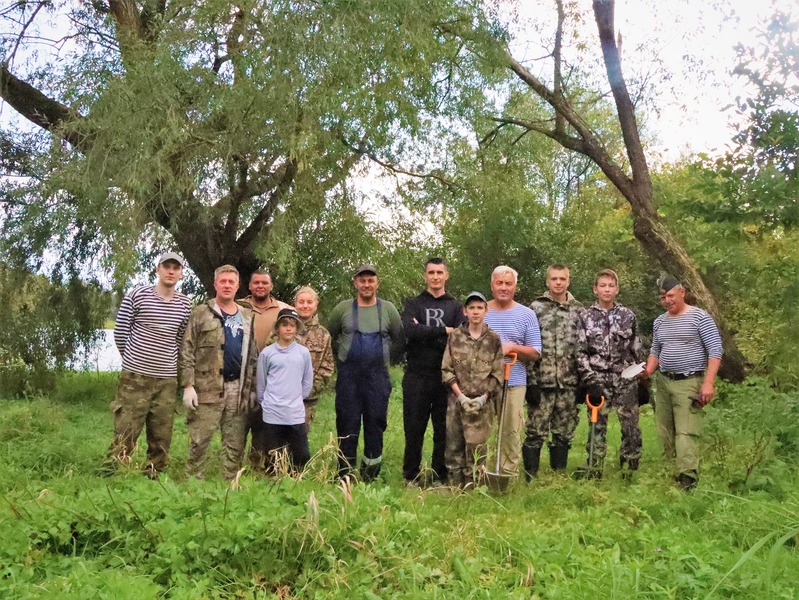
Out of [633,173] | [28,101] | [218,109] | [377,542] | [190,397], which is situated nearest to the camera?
[377,542]

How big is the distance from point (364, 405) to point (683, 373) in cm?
246

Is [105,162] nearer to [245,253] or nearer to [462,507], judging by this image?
[245,253]

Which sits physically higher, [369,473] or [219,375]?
[219,375]

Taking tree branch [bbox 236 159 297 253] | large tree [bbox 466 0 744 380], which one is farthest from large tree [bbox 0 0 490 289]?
large tree [bbox 466 0 744 380]

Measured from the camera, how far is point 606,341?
623cm

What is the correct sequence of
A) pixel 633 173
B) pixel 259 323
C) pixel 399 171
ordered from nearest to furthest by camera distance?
pixel 259 323 < pixel 633 173 < pixel 399 171

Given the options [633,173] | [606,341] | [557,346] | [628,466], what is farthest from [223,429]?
[633,173]

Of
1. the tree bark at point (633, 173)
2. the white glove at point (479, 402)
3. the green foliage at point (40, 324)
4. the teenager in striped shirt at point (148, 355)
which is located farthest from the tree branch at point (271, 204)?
the white glove at point (479, 402)

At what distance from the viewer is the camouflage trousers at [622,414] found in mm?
6164

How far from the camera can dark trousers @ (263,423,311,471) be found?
5.44 metres

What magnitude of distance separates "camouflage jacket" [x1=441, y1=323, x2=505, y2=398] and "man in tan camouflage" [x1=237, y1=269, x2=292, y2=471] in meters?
1.28

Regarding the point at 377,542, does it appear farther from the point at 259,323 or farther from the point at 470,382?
the point at 259,323

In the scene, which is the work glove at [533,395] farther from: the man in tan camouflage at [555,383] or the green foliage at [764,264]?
the green foliage at [764,264]

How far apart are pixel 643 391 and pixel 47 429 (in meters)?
6.51
